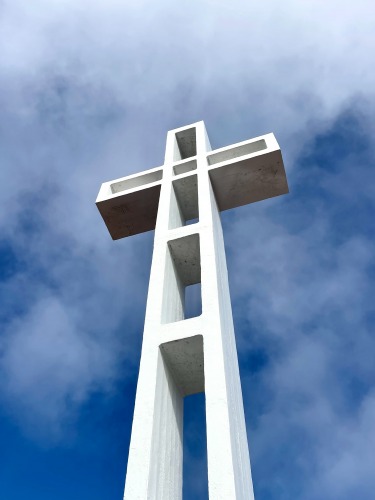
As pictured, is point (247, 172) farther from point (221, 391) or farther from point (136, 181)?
point (221, 391)

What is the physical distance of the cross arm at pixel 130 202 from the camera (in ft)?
29.5

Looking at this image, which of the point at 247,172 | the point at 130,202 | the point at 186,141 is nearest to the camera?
the point at 247,172

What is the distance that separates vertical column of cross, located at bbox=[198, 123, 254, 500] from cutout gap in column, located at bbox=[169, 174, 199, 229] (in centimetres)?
153

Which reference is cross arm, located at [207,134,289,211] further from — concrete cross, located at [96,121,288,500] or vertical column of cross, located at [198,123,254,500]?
vertical column of cross, located at [198,123,254,500]

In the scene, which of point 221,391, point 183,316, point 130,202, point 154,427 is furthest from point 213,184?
point 154,427

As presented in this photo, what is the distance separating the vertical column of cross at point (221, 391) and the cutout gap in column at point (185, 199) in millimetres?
1528

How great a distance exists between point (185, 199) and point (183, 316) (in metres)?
2.81

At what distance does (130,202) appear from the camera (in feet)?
29.9

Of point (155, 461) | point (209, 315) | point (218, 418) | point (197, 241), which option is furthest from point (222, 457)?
point (197, 241)

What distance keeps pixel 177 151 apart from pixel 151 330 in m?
5.89

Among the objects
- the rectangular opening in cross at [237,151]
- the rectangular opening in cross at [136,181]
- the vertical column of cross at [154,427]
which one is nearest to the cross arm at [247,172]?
the rectangular opening in cross at [237,151]

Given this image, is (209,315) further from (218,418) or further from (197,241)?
(197,241)

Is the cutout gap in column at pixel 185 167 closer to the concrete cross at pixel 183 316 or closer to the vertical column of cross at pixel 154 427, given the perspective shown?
the concrete cross at pixel 183 316

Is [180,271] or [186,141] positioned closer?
[180,271]
